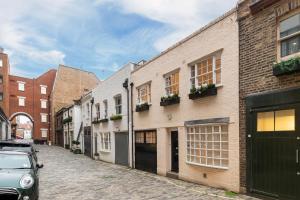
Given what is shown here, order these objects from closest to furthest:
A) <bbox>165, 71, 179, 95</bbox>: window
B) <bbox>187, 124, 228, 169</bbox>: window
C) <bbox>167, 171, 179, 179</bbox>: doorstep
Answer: <bbox>187, 124, 228, 169</bbox>: window
<bbox>167, 171, 179, 179</bbox>: doorstep
<bbox>165, 71, 179, 95</bbox>: window

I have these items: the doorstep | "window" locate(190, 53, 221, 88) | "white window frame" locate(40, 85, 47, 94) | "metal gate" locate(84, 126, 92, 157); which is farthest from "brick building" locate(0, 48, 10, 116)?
"window" locate(190, 53, 221, 88)

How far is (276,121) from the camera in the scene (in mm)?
9484

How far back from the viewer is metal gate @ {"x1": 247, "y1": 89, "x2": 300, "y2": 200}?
876cm

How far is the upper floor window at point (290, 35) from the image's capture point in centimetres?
902

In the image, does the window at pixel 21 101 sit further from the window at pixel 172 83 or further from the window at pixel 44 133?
the window at pixel 172 83

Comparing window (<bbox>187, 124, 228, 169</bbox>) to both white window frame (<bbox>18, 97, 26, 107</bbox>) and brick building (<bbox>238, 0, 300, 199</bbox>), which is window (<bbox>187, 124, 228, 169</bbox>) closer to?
brick building (<bbox>238, 0, 300, 199</bbox>)

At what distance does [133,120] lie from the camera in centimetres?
2014

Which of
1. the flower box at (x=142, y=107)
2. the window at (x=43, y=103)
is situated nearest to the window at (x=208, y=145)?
the flower box at (x=142, y=107)

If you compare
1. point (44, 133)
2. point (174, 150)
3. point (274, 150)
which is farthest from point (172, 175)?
point (44, 133)

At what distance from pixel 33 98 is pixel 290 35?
57.2 meters

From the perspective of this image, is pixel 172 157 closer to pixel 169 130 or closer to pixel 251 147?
pixel 169 130

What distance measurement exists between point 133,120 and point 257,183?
36.6 feet

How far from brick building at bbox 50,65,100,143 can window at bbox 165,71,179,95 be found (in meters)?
39.5

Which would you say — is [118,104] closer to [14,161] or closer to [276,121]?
[14,161]
